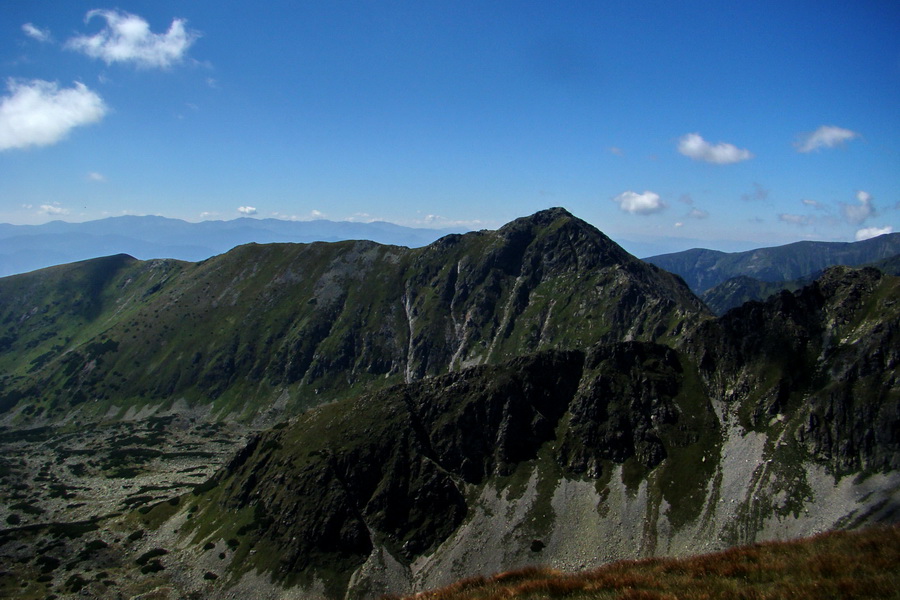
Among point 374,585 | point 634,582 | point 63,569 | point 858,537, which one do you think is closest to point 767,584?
point 634,582

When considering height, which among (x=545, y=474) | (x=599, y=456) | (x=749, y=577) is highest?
(x=749, y=577)

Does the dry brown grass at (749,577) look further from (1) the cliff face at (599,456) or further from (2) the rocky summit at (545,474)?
(1) the cliff face at (599,456)

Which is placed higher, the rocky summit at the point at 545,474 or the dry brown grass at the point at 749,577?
the dry brown grass at the point at 749,577

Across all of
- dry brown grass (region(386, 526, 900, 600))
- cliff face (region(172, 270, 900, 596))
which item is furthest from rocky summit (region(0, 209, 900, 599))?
dry brown grass (region(386, 526, 900, 600))

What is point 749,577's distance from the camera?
70.2 feet

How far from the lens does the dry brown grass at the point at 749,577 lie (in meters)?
19.1

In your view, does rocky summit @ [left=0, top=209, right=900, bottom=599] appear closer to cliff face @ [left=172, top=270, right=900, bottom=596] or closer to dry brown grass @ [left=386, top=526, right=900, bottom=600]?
cliff face @ [left=172, top=270, right=900, bottom=596]

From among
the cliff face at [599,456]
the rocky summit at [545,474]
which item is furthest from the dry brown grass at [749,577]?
the cliff face at [599,456]

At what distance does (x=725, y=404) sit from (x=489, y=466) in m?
59.7

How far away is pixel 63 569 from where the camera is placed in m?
107

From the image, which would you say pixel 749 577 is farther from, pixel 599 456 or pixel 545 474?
pixel 599 456

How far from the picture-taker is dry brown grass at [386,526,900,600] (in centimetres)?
1908

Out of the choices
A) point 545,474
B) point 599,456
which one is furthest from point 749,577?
point 599,456

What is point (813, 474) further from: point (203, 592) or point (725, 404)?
point (203, 592)
